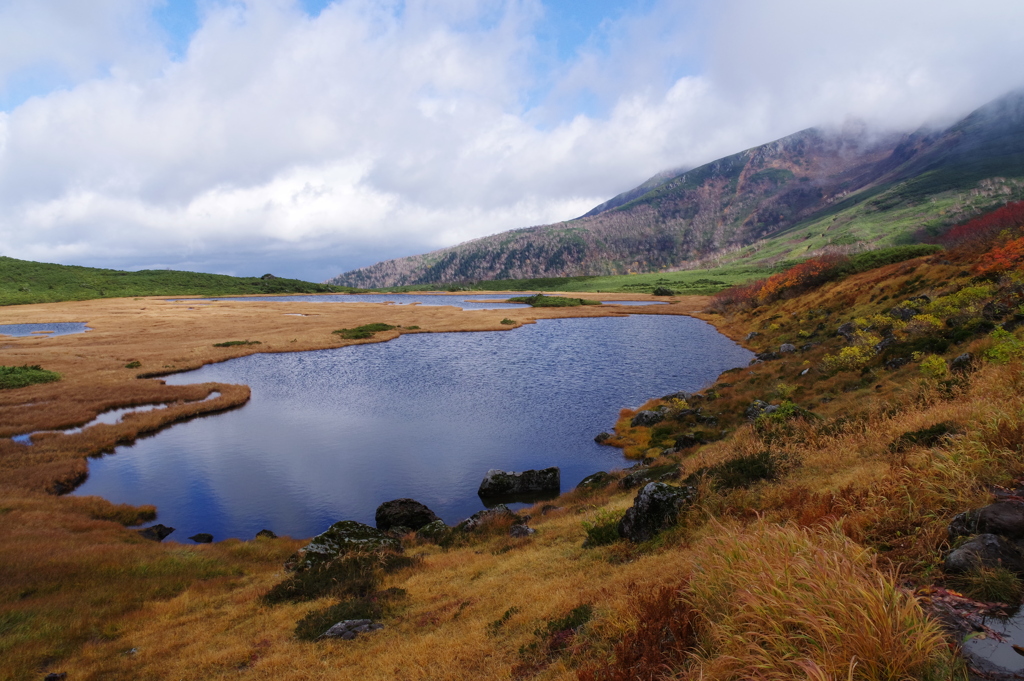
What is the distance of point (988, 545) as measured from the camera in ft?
22.7

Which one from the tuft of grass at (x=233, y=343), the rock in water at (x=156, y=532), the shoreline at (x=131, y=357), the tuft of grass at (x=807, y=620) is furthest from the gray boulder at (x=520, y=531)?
the tuft of grass at (x=233, y=343)

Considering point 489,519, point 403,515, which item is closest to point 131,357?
point 403,515

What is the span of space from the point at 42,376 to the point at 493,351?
5315 cm

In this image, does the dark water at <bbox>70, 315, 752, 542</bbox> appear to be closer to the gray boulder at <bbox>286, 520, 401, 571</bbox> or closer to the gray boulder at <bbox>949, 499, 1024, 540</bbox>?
the gray boulder at <bbox>286, 520, 401, 571</bbox>

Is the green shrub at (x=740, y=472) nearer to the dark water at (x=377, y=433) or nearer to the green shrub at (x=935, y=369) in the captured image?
the green shrub at (x=935, y=369)

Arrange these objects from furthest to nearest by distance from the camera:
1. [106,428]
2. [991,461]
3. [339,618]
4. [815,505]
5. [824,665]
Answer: [106,428], [339,618], [815,505], [991,461], [824,665]

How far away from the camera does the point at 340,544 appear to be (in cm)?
1975

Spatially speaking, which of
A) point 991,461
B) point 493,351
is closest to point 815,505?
point 991,461

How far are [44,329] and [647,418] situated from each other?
131199 mm

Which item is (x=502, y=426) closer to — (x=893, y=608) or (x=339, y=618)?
(x=339, y=618)

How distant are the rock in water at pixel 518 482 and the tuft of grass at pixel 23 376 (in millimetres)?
A: 53036

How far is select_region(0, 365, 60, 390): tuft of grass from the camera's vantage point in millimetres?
48125

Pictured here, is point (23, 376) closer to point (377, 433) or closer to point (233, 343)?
point (233, 343)

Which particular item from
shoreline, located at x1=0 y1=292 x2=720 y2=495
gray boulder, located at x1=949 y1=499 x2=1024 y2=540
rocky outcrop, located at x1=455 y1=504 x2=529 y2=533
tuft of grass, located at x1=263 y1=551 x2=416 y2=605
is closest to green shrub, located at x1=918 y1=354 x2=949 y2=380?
gray boulder, located at x1=949 y1=499 x2=1024 y2=540
